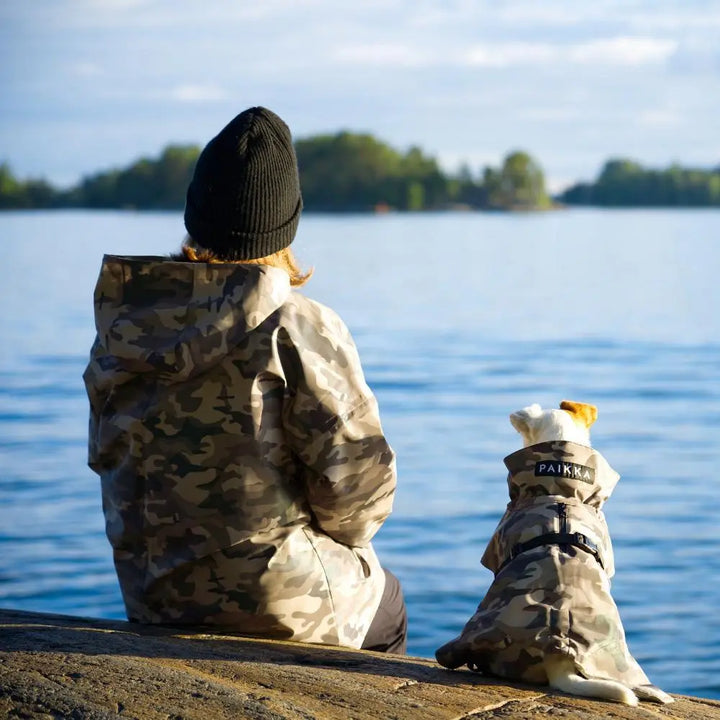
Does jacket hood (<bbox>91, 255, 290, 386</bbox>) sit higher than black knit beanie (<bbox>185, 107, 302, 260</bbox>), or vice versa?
black knit beanie (<bbox>185, 107, 302, 260</bbox>)

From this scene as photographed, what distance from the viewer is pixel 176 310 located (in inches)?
129

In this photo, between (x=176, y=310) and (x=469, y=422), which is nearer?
(x=176, y=310)

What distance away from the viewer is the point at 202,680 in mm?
3129

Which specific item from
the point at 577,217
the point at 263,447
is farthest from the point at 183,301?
the point at 577,217

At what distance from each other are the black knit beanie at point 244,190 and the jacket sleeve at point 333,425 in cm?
29

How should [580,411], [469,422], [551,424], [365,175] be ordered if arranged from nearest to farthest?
1. [551,424]
2. [580,411]
3. [469,422]
4. [365,175]

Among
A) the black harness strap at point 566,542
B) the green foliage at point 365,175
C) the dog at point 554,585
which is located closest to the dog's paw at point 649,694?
the dog at point 554,585

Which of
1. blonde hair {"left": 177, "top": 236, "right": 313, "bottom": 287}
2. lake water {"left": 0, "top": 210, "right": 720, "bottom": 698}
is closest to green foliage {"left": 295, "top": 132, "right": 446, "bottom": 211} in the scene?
lake water {"left": 0, "top": 210, "right": 720, "bottom": 698}

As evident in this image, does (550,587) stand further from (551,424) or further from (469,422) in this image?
(469,422)

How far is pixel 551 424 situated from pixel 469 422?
1081 centimetres

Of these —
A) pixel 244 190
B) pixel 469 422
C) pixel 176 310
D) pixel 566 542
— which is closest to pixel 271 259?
pixel 244 190

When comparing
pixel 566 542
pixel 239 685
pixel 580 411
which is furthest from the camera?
pixel 580 411

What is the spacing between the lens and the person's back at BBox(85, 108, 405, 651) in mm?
3260

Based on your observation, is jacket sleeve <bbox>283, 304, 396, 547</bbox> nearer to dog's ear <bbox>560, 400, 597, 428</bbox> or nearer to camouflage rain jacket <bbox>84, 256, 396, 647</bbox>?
camouflage rain jacket <bbox>84, 256, 396, 647</bbox>
